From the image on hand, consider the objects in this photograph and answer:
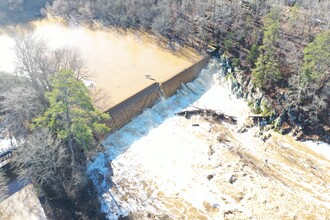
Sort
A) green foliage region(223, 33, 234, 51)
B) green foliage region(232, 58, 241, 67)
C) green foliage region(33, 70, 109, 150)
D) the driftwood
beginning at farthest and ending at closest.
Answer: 1. green foliage region(223, 33, 234, 51)
2. green foliage region(232, 58, 241, 67)
3. the driftwood
4. green foliage region(33, 70, 109, 150)

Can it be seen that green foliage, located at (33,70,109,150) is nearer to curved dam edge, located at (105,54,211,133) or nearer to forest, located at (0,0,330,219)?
forest, located at (0,0,330,219)

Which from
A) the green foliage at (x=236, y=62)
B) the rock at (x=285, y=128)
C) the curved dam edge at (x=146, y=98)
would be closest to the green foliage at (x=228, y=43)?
the green foliage at (x=236, y=62)

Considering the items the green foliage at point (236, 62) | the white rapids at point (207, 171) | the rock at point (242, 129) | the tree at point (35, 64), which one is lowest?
the white rapids at point (207, 171)

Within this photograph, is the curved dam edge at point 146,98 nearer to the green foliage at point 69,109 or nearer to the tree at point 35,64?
the tree at point 35,64

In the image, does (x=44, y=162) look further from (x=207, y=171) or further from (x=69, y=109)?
(x=207, y=171)

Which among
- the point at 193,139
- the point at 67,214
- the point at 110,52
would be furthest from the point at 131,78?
the point at 67,214

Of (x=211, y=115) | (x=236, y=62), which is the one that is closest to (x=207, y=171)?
(x=211, y=115)

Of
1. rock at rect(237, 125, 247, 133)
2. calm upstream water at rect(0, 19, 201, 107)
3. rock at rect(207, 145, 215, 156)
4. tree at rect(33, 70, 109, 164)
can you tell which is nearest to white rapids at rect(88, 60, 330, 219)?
rock at rect(207, 145, 215, 156)
